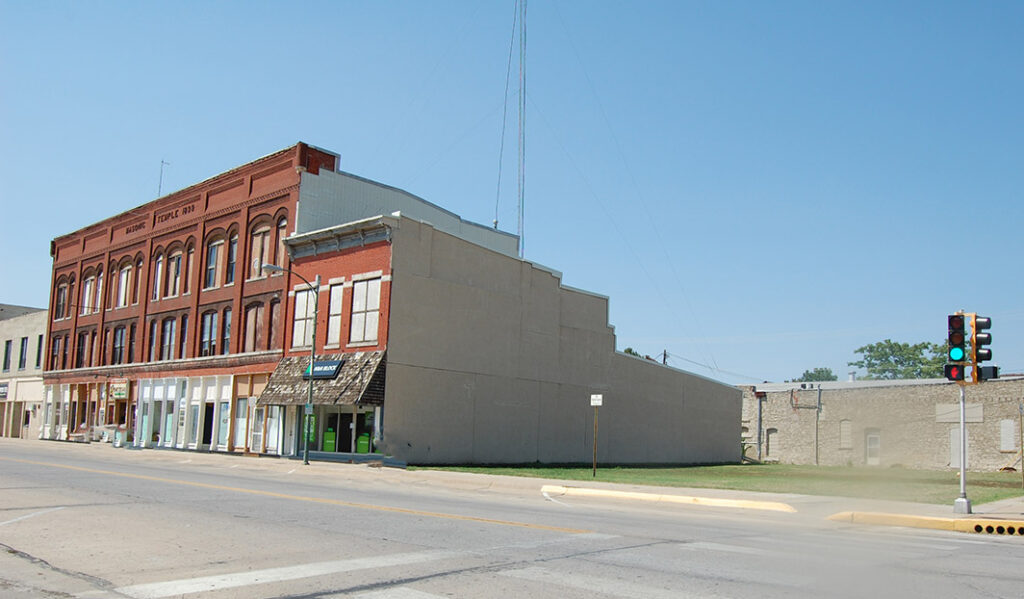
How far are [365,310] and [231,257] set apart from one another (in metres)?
13.4

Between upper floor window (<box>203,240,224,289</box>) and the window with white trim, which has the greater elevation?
upper floor window (<box>203,240,224,289</box>)

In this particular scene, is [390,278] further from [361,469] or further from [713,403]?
[713,403]

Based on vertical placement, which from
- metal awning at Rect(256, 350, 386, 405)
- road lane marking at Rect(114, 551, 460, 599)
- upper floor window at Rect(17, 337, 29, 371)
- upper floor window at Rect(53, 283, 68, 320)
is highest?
upper floor window at Rect(53, 283, 68, 320)

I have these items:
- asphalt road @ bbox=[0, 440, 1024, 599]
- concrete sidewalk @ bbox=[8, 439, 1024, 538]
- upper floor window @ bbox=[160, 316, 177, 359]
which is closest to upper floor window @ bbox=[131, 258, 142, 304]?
upper floor window @ bbox=[160, 316, 177, 359]

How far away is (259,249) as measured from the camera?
140 ft

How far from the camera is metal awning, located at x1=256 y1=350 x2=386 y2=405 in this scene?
33125 millimetres

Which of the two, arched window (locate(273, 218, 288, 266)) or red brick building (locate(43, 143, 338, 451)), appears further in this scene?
red brick building (locate(43, 143, 338, 451))

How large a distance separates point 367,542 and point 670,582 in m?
4.34

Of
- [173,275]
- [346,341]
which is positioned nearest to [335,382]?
[346,341]

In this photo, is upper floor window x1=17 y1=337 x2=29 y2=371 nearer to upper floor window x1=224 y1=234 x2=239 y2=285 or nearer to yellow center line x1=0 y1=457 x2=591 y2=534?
upper floor window x1=224 y1=234 x2=239 y2=285

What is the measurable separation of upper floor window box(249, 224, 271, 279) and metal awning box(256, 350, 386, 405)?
6.08 meters

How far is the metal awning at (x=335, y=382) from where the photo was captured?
1304 inches

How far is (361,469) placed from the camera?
30.6m

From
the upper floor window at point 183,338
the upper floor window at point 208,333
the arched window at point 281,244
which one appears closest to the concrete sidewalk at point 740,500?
the arched window at point 281,244
